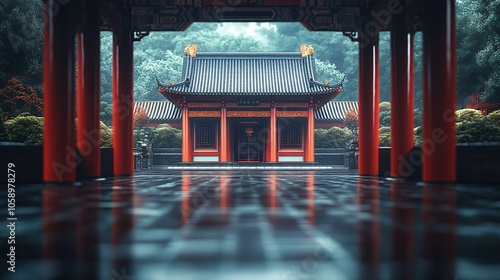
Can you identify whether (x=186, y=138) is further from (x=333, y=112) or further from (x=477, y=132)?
(x=477, y=132)

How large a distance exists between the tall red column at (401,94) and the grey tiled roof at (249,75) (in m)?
13.0

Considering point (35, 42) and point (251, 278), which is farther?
point (35, 42)

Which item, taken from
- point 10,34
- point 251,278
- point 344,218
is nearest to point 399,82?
point 344,218

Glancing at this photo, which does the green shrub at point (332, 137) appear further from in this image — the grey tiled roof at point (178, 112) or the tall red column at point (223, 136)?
the tall red column at point (223, 136)

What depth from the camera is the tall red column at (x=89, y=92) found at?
10.6 m

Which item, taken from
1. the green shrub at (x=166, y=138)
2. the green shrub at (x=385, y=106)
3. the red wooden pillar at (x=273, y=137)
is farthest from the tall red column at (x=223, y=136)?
the green shrub at (x=385, y=106)

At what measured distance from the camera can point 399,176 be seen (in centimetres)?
1101

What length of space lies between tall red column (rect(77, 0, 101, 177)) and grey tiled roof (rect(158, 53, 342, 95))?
1354 cm

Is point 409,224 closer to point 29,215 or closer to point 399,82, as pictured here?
point 29,215

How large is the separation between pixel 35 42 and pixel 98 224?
932 inches

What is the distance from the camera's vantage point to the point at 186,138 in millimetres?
25516

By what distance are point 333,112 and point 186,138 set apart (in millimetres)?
12080

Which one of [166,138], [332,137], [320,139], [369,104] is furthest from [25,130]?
[332,137]

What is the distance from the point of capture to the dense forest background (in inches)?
909
